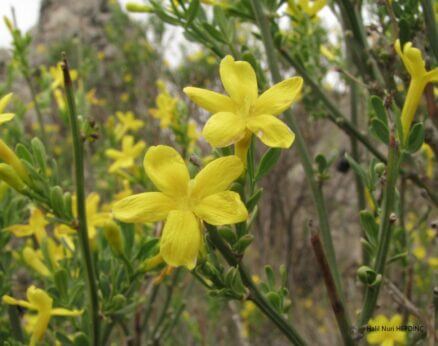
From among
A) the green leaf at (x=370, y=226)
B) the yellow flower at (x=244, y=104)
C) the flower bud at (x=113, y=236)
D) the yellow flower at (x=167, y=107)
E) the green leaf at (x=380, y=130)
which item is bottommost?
the green leaf at (x=370, y=226)

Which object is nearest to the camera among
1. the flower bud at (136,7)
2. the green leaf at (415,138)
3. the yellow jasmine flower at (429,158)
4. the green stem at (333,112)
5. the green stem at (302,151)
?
the green leaf at (415,138)

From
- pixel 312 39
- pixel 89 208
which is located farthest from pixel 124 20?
pixel 89 208

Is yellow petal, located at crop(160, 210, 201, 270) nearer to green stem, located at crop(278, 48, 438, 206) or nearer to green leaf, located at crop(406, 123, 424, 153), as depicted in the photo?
green leaf, located at crop(406, 123, 424, 153)

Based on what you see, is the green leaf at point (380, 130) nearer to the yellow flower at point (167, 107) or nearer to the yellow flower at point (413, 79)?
the yellow flower at point (413, 79)

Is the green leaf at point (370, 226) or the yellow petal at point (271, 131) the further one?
the green leaf at point (370, 226)

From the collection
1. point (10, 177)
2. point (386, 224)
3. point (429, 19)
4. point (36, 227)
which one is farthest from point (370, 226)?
point (36, 227)

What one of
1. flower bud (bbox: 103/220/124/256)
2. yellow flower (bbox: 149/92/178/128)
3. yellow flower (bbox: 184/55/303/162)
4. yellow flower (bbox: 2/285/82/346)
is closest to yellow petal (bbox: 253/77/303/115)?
yellow flower (bbox: 184/55/303/162)

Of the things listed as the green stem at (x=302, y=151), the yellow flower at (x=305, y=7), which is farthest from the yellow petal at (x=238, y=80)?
the yellow flower at (x=305, y=7)

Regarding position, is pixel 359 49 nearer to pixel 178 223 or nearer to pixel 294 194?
pixel 178 223
